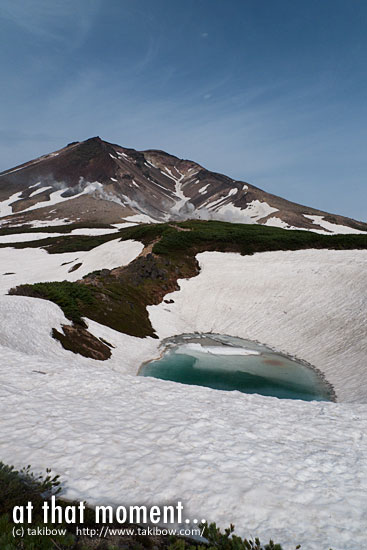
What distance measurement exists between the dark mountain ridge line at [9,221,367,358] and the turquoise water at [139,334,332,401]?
4252 mm

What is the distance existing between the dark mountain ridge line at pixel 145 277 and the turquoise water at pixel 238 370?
14.0 ft

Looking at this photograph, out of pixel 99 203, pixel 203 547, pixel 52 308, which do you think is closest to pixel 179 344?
pixel 52 308

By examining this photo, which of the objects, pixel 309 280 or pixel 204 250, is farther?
pixel 204 250

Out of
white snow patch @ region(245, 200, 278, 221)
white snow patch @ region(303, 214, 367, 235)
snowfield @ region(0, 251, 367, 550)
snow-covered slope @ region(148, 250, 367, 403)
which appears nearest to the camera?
snowfield @ region(0, 251, 367, 550)

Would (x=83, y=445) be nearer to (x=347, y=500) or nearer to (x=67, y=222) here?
(x=347, y=500)

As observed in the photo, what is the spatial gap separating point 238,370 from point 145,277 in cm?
2046

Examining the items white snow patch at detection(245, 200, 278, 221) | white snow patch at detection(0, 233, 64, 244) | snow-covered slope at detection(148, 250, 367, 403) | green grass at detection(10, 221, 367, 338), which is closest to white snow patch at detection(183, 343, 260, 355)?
snow-covered slope at detection(148, 250, 367, 403)

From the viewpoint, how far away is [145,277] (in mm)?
39750

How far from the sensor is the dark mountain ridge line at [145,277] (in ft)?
84.4

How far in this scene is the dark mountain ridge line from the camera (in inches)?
1013

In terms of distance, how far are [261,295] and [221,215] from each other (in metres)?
143

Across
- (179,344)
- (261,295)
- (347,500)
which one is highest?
(261,295)

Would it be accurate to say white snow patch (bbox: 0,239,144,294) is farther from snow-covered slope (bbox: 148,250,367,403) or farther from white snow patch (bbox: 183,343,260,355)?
white snow patch (bbox: 183,343,260,355)

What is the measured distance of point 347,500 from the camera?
249 inches
